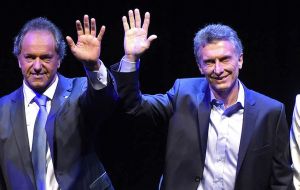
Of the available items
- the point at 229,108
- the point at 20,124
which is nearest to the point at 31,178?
the point at 20,124

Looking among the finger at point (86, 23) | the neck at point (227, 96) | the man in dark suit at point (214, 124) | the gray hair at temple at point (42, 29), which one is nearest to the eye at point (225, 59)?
the man in dark suit at point (214, 124)

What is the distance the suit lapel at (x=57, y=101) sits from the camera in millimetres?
2695

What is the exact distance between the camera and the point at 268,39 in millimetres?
3865

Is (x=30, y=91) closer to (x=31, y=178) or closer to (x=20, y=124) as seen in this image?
(x=20, y=124)

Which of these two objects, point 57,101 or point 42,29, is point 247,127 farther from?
point 42,29

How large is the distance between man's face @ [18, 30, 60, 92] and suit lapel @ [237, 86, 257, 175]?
932mm

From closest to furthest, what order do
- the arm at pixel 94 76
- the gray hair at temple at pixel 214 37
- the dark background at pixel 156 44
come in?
the arm at pixel 94 76 → the gray hair at temple at pixel 214 37 → the dark background at pixel 156 44

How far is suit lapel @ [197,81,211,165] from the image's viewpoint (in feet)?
8.95

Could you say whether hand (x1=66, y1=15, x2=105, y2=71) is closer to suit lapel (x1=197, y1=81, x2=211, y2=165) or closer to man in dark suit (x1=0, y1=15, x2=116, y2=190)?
man in dark suit (x1=0, y1=15, x2=116, y2=190)

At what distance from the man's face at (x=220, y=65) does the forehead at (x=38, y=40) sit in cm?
73

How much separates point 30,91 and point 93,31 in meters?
0.44

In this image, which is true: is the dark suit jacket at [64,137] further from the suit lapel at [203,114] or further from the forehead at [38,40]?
the suit lapel at [203,114]

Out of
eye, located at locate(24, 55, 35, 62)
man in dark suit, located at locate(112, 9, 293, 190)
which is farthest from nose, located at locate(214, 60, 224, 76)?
eye, located at locate(24, 55, 35, 62)

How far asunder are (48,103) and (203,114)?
739 mm
